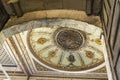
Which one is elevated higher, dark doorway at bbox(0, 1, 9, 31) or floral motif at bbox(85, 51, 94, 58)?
dark doorway at bbox(0, 1, 9, 31)

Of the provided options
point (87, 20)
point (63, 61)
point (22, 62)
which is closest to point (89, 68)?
point (63, 61)

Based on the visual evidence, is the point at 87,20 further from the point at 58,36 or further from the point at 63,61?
the point at 63,61

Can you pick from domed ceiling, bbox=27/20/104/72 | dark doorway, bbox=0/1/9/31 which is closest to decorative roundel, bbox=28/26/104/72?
domed ceiling, bbox=27/20/104/72

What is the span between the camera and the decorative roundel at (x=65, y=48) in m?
8.47

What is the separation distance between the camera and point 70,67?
8.95 m

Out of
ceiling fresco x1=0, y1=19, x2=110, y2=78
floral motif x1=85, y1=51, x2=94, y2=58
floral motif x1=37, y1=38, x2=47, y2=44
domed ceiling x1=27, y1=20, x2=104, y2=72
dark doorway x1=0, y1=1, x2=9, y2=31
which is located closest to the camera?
dark doorway x1=0, y1=1, x2=9, y2=31

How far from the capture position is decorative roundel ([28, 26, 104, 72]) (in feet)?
27.8

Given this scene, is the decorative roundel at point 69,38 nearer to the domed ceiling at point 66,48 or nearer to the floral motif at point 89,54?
the domed ceiling at point 66,48

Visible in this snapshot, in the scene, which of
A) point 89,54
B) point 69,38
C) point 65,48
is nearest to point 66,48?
point 65,48

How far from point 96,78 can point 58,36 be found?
1931 millimetres

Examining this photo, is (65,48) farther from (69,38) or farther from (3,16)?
(3,16)

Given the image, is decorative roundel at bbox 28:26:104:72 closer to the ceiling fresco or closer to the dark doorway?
the ceiling fresco

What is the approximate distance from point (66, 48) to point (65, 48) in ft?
0.14

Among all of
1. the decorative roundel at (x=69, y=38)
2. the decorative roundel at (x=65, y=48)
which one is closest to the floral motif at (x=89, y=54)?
the decorative roundel at (x=65, y=48)
